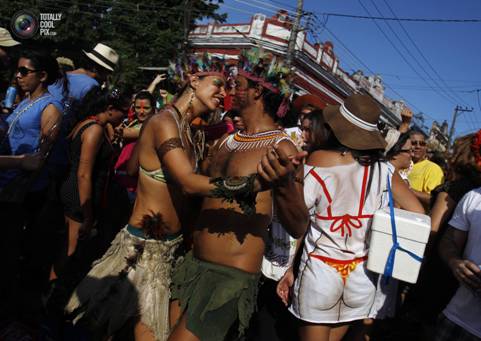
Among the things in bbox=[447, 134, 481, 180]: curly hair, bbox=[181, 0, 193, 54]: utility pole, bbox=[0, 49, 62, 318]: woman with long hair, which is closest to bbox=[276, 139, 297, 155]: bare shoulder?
bbox=[447, 134, 481, 180]: curly hair

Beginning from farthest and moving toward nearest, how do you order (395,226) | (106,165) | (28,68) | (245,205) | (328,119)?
(106,165) < (28,68) < (328,119) < (395,226) < (245,205)

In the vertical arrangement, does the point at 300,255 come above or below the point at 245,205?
below

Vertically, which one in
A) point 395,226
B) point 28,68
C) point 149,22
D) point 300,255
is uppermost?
point 149,22

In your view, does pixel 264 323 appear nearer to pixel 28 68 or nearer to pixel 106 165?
pixel 106 165

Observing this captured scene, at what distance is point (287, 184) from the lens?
2.01 metres

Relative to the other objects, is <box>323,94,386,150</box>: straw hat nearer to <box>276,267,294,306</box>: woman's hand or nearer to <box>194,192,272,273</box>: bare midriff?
<box>194,192,272,273</box>: bare midriff

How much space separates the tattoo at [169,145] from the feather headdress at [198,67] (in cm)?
65

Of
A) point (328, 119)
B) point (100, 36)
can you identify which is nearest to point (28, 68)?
point (328, 119)

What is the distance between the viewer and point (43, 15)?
2180 cm

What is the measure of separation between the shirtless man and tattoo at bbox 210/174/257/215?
23 centimetres

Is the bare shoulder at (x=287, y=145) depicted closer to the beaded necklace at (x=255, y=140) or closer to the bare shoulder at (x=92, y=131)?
the beaded necklace at (x=255, y=140)

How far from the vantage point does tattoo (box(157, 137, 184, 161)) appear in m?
2.35

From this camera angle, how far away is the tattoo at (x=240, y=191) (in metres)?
1.96

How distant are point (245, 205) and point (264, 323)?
1923mm
